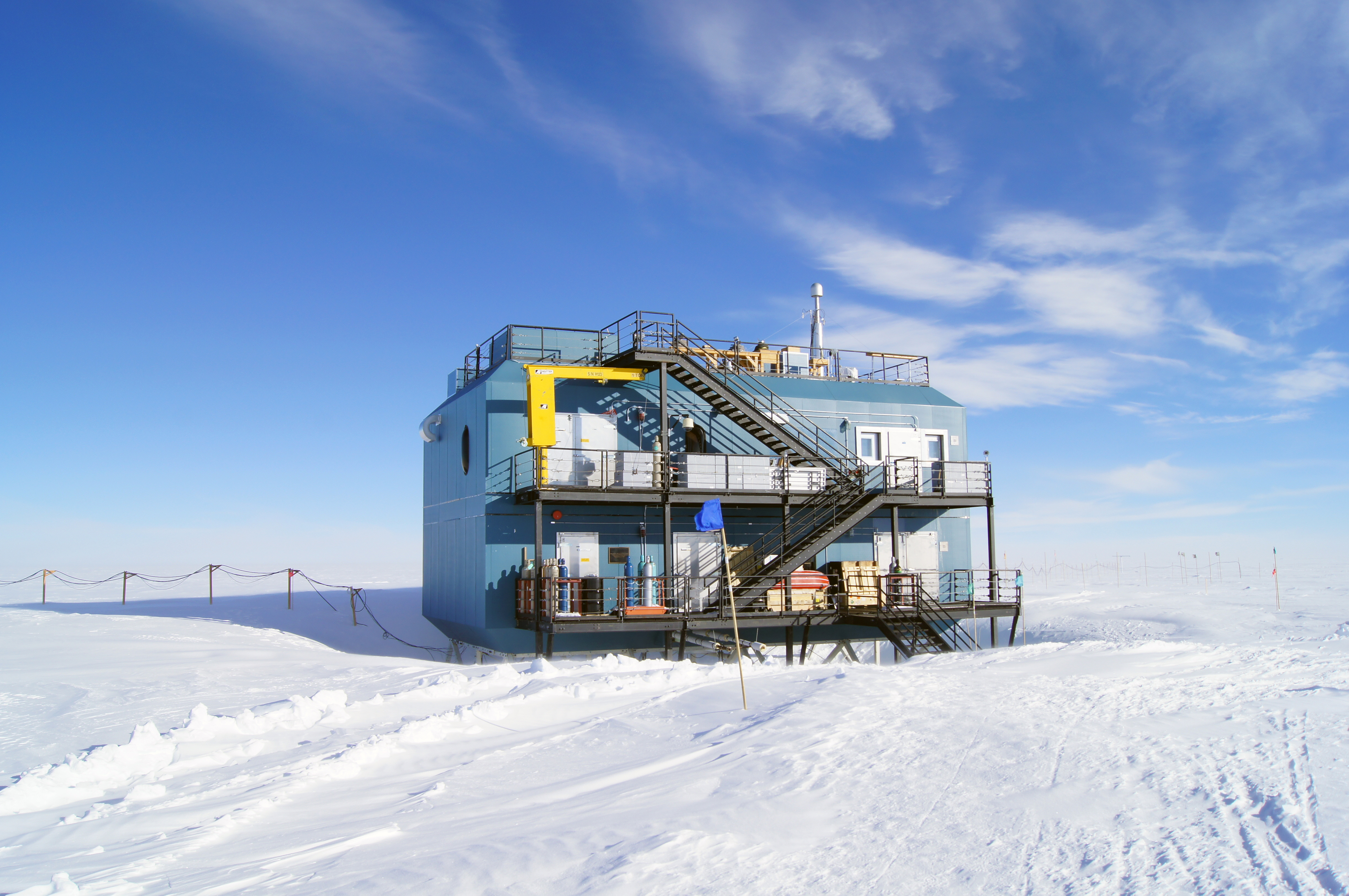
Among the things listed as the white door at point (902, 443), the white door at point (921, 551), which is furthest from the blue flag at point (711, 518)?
the white door at point (921, 551)

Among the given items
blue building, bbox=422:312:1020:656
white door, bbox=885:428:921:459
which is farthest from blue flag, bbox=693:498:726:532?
white door, bbox=885:428:921:459

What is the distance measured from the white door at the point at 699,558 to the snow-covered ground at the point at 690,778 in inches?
315

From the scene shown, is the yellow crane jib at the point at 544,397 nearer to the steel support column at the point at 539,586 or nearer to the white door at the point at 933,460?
the steel support column at the point at 539,586

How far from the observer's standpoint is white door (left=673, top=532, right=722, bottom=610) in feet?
78.1

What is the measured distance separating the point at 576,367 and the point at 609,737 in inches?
543

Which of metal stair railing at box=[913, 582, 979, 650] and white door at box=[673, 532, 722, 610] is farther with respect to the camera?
white door at box=[673, 532, 722, 610]

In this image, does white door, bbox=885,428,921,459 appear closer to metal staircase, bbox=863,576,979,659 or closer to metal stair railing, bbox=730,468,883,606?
metal stair railing, bbox=730,468,883,606

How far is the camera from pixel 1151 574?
73312 mm

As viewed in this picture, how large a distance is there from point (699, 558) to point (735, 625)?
12240mm

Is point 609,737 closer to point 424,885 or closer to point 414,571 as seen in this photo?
point 424,885

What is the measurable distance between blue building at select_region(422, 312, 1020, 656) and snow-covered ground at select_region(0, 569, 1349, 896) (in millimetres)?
6600

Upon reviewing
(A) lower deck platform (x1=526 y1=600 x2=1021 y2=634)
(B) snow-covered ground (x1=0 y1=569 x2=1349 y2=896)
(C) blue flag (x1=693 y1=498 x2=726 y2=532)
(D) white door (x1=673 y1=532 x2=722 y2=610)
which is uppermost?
(C) blue flag (x1=693 y1=498 x2=726 y2=532)

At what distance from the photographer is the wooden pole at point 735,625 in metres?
12.1

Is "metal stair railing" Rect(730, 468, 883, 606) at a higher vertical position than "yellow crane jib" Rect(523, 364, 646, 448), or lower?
lower
